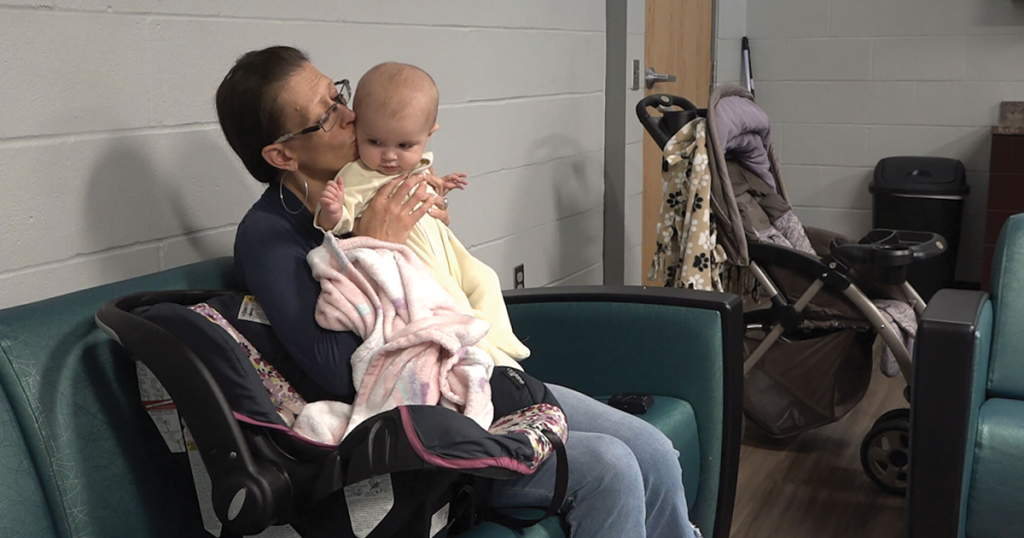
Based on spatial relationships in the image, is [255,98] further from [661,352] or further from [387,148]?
[661,352]

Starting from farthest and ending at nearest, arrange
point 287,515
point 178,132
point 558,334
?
point 558,334
point 178,132
point 287,515

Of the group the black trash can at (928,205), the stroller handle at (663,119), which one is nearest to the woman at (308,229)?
the stroller handle at (663,119)

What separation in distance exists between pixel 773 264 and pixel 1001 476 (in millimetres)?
984

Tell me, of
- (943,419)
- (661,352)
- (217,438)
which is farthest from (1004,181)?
(217,438)

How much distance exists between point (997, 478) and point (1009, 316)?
17.9 inches

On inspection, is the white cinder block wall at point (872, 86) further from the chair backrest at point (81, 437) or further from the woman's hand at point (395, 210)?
the chair backrest at point (81, 437)

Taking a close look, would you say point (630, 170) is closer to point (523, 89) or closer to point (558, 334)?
point (523, 89)

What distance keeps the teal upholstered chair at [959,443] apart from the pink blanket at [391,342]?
1048 millimetres

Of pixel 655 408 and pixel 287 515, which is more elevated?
pixel 287 515

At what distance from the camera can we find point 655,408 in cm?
191

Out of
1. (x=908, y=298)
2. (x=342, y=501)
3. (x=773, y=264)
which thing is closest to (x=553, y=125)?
(x=773, y=264)

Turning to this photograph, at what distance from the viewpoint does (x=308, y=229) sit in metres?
1.53

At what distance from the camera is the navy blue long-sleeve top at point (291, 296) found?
139cm

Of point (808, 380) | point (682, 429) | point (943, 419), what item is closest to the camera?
point (682, 429)
